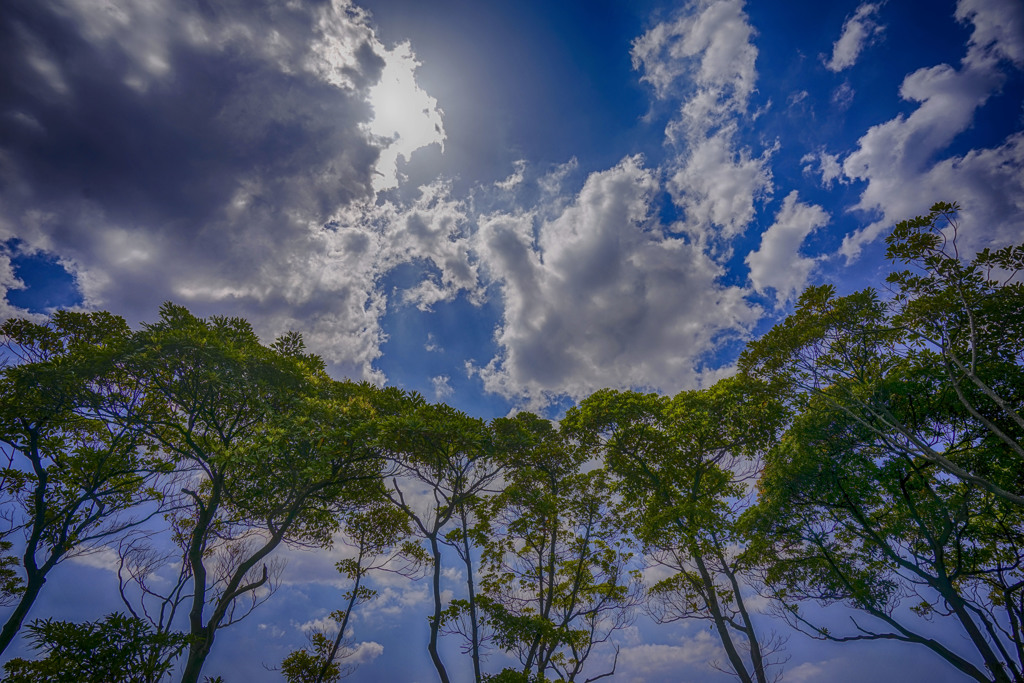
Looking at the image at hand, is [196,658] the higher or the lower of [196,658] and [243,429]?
the lower

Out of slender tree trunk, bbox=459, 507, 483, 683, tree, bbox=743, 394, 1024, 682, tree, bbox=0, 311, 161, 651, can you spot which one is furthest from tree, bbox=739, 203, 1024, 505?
tree, bbox=0, 311, 161, 651

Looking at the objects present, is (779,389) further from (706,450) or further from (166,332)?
(166,332)

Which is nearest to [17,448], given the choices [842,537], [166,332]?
[166,332]

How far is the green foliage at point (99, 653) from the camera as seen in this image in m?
6.81

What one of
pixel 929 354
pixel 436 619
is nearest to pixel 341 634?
pixel 436 619

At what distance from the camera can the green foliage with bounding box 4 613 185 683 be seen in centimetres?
681

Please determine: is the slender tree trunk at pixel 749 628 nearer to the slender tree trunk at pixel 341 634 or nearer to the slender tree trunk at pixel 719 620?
the slender tree trunk at pixel 719 620

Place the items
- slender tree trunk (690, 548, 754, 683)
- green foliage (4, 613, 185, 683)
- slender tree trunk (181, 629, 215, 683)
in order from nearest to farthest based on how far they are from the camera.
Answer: green foliage (4, 613, 185, 683) < slender tree trunk (181, 629, 215, 683) < slender tree trunk (690, 548, 754, 683)

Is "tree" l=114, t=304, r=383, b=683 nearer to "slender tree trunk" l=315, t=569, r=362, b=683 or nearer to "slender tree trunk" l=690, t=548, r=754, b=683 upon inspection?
"slender tree trunk" l=315, t=569, r=362, b=683

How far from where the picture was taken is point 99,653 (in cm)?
707

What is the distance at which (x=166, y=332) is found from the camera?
Result: 386 inches

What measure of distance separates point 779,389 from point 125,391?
19.6m

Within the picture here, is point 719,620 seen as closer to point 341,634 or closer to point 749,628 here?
point 749,628

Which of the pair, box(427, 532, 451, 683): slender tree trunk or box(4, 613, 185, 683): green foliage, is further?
box(427, 532, 451, 683): slender tree trunk
